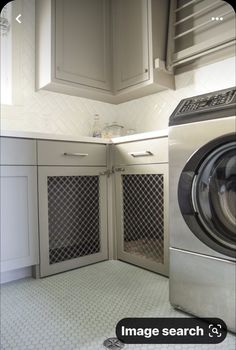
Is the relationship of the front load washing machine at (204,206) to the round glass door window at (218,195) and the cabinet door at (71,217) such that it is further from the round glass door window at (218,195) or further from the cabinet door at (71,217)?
the cabinet door at (71,217)

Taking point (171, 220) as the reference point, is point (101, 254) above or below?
below

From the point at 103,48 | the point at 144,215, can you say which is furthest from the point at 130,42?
the point at 144,215

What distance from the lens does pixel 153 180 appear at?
144cm

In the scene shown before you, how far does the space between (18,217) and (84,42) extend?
124cm

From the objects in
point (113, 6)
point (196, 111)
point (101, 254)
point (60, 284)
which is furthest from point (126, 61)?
point (60, 284)

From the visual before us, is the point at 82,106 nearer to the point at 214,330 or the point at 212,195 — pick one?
the point at 212,195

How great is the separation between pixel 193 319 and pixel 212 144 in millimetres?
630

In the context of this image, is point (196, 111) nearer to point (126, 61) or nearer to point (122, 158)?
point (122, 158)

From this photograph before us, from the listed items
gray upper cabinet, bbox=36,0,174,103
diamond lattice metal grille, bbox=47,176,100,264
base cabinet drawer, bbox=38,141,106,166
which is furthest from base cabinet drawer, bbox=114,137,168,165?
gray upper cabinet, bbox=36,0,174,103

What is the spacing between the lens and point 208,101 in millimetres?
974

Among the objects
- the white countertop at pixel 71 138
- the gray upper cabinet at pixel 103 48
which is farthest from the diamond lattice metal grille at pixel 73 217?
the gray upper cabinet at pixel 103 48

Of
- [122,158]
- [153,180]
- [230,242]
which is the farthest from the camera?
[122,158]

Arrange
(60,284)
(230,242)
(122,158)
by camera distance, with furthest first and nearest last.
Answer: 1. (122,158)
2. (60,284)
3. (230,242)

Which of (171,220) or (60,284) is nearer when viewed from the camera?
(171,220)
